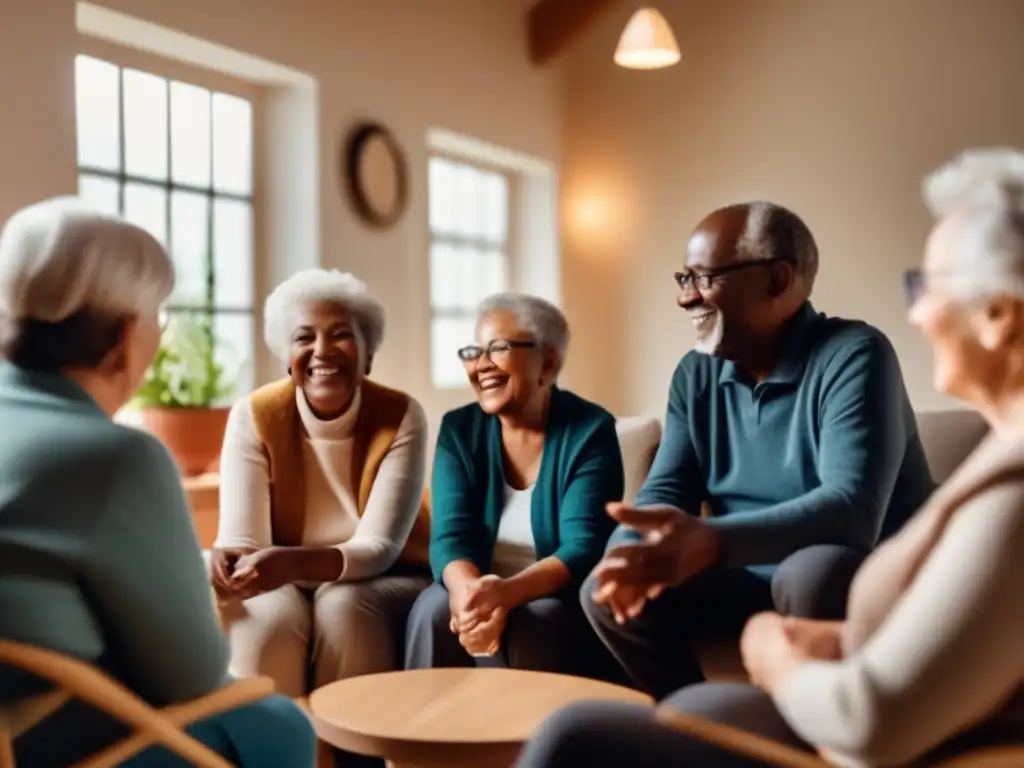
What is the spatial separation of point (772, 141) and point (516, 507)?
358 cm

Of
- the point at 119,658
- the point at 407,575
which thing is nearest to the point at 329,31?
the point at 407,575

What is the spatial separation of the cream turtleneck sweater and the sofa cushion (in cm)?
48

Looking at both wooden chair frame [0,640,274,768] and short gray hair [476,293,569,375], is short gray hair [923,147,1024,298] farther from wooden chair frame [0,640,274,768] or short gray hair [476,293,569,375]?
short gray hair [476,293,569,375]

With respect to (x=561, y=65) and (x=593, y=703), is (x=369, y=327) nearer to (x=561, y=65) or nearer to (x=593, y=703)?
(x=593, y=703)

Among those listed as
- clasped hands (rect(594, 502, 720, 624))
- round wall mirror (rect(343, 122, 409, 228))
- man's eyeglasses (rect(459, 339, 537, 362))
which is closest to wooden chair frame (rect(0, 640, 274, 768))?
clasped hands (rect(594, 502, 720, 624))

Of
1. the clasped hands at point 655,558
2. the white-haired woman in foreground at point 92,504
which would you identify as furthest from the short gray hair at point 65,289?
the clasped hands at point 655,558

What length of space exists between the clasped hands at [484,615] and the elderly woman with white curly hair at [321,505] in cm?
27

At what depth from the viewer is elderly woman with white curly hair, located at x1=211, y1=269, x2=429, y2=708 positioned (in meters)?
2.31

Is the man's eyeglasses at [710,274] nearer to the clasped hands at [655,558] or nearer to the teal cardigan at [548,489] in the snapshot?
the teal cardigan at [548,489]

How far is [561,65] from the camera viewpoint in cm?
598

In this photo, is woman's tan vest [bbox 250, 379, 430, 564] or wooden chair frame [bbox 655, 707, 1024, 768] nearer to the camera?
wooden chair frame [bbox 655, 707, 1024, 768]

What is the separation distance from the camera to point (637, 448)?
8.94 feet

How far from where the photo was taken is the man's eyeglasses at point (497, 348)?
2.46 m

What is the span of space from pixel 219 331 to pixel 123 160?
0.67 meters
